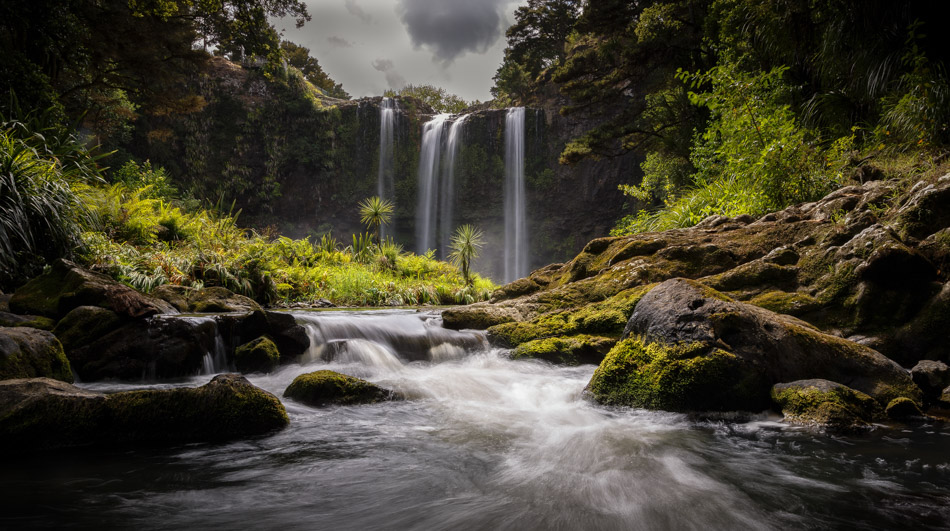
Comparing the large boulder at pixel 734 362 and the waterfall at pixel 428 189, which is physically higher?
the waterfall at pixel 428 189

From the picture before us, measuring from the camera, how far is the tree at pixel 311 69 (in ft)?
116

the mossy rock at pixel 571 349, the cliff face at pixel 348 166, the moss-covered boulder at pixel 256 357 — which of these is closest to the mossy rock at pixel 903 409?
the mossy rock at pixel 571 349

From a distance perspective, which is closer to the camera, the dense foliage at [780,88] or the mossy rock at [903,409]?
the mossy rock at [903,409]

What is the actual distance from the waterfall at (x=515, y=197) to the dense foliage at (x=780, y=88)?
13.4 m

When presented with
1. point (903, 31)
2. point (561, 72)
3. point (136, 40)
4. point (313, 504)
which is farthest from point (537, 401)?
point (136, 40)

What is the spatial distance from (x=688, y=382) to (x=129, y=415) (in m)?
3.79

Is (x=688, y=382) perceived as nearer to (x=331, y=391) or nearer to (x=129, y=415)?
(x=331, y=391)

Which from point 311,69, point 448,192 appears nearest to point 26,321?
point 448,192

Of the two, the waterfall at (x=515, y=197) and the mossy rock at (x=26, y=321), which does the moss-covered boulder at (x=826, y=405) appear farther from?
the waterfall at (x=515, y=197)

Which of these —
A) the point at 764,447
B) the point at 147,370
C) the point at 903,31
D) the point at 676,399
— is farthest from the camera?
the point at 903,31

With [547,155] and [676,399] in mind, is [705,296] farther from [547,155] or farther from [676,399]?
[547,155]

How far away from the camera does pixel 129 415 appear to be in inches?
103

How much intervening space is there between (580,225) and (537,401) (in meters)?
22.9

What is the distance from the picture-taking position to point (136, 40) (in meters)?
10.5
